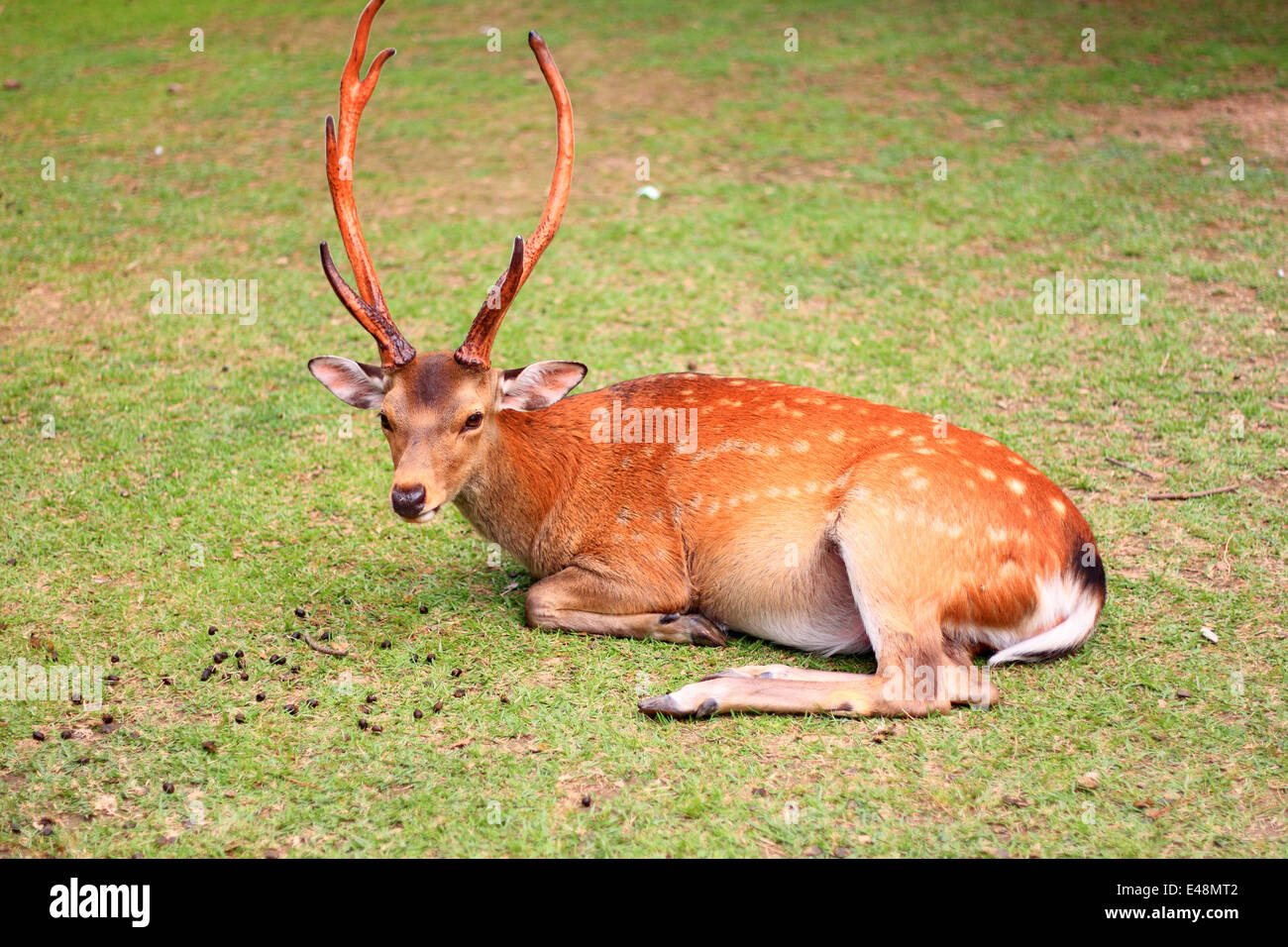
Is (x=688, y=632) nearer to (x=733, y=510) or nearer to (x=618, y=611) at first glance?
(x=618, y=611)

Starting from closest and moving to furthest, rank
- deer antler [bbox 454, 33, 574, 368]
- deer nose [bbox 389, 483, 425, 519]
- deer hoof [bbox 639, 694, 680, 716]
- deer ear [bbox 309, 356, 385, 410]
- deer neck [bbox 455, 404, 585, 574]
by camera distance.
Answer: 1. deer hoof [bbox 639, 694, 680, 716]
2. deer nose [bbox 389, 483, 425, 519]
3. deer antler [bbox 454, 33, 574, 368]
4. deer ear [bbox 309, 356, 385, 410]
5. deer neck [bbox 455, 404, 585, 574]

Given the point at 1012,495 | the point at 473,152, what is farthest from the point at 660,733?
the point at 473,152

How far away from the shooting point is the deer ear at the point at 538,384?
499 centimetres

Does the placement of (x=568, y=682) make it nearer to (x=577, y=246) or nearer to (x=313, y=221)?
(x=577, y=246)

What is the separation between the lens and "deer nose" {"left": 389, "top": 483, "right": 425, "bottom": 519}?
4539mm

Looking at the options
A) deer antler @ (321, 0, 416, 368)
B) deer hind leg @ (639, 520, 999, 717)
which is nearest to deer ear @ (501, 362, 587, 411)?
deer antler @ (321, 0, 416, 368)

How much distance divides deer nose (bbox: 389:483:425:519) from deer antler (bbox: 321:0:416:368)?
59 cm

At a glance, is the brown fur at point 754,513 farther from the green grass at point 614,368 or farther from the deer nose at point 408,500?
the green grass at point 614,368

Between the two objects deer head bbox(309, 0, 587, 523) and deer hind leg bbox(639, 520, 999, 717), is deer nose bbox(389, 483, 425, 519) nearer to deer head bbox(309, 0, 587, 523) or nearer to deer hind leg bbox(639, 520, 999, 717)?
deer head bbox(309, 0, 587, 523)

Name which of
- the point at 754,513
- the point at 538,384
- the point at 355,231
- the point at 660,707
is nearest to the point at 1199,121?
the point at 754,513

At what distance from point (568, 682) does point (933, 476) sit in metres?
1.66

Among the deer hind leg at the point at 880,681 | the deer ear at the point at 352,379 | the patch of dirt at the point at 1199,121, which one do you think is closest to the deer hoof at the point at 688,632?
the deer hind leg at the point at 880,681

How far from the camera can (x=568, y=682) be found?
4.70 m

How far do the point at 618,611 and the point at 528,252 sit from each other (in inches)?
63.4
